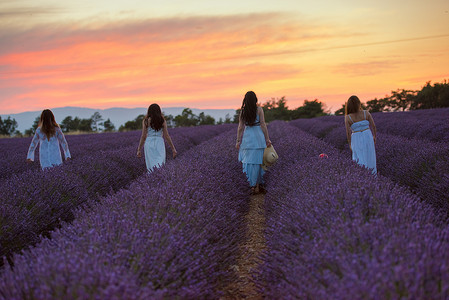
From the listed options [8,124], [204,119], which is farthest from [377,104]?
[8,124]

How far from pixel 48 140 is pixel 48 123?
0.28m

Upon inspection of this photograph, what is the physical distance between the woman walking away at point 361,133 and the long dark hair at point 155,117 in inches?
104

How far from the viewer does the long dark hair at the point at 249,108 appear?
545cm

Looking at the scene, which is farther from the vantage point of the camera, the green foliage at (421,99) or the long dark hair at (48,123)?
the green foliage at (421,99)

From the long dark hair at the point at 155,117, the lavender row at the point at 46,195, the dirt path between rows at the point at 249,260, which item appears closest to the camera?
the dirt path between rows at the point at 249,260

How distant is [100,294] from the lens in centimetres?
142

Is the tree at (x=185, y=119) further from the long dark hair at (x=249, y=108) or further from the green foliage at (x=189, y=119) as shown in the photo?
the long dark hair at (x=249, y=108)

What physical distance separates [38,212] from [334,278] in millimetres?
2940

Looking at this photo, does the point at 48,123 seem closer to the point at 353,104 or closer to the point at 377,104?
the point at 353,104

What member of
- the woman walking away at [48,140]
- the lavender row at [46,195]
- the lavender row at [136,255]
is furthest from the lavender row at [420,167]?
the woman walking away at [48,140]

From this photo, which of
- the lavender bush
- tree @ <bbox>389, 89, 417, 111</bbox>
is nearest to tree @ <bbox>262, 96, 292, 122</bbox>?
tree @ <bbox>389, 89, 417, 111</bbox>

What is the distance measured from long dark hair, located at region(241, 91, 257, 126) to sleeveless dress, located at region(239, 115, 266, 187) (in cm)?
15

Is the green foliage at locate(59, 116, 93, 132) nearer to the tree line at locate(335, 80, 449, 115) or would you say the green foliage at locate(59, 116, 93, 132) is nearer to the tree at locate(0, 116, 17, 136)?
the tree at locate(0, 116, 17, 136)

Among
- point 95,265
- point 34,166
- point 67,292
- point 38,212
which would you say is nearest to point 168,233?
point 95,265
